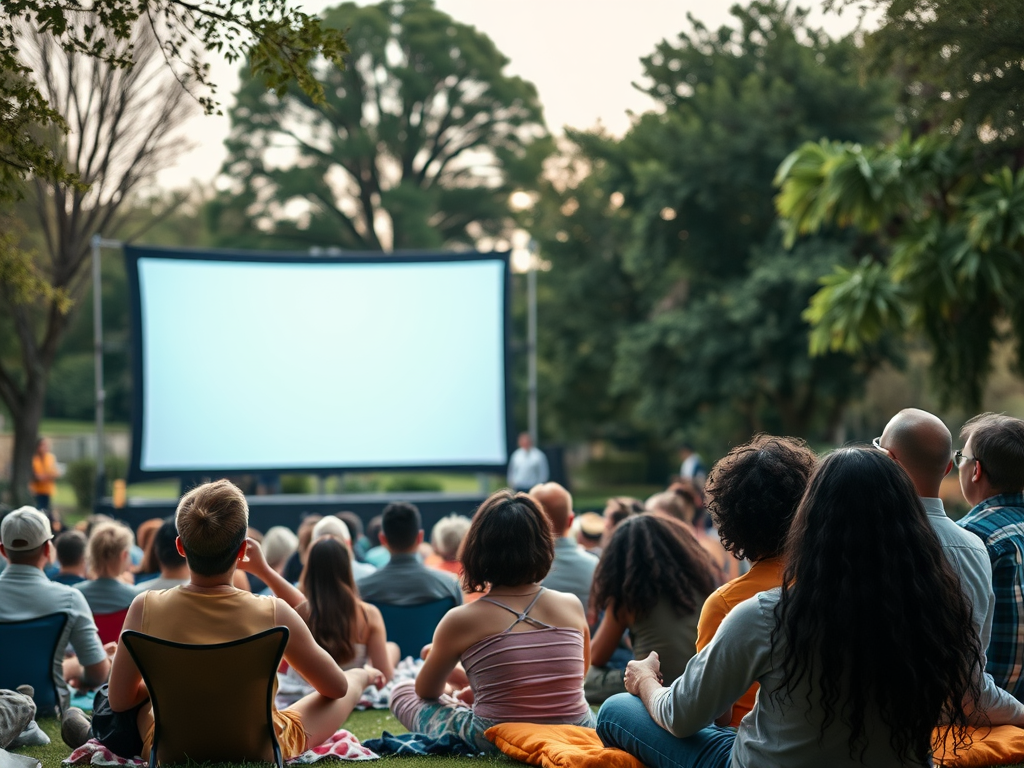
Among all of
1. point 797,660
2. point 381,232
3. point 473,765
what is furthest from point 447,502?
point 381,232

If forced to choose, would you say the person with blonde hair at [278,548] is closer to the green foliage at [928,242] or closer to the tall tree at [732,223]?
the green foliage at [928,242]

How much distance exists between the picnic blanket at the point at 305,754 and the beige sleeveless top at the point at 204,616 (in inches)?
20.7

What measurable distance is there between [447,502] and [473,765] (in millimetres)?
7990

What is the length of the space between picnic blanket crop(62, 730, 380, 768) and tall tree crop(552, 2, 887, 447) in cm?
1362

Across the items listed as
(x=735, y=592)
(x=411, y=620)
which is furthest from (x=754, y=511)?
(x=411, y=620)

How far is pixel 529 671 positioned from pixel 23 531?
1.88 metres

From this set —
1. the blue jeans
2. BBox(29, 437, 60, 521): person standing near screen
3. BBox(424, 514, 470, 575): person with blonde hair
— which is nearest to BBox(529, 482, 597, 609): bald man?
BBox(424, 514, 470, 575): person with blonde hair

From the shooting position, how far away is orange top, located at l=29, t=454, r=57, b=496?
38.8 feet

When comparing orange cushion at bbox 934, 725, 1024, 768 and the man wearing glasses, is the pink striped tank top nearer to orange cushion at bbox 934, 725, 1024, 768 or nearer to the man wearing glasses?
orange cushion at bbox 934, 725, 1024, 768

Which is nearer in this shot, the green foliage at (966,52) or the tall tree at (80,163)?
the green foliage at (966,52)

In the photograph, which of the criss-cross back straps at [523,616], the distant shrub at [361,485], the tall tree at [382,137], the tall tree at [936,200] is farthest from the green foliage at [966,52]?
the tall tree at [382,137]

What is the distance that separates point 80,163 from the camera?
10828mm

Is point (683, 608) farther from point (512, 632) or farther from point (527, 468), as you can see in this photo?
point (527, 468)

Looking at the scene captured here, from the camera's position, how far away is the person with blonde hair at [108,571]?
4.11m
